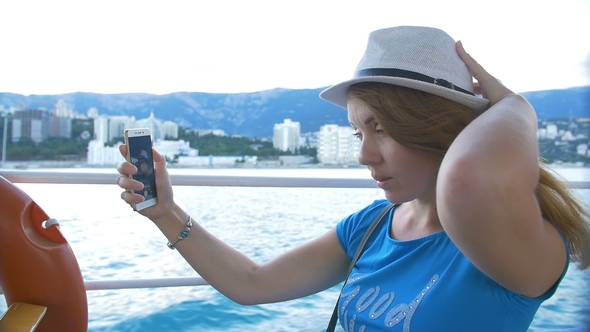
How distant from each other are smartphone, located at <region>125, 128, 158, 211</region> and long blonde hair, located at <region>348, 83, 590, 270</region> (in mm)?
516

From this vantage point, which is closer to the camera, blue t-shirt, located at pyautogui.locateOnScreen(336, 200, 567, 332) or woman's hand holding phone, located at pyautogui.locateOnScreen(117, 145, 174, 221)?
blue t-shirt, located at pyautogui.locateOnScreen(336, 200, 567, 332)

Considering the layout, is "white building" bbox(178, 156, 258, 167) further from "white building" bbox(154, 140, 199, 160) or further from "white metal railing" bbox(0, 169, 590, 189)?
"white metal railing" bbox(0, 169, 590, 189)

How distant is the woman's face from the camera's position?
0.78 meters

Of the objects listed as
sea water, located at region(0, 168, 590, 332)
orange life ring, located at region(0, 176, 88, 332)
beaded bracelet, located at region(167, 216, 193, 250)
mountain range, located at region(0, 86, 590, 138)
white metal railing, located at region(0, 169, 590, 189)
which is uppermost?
mountain range, located at region(0, 86, 590, 138)

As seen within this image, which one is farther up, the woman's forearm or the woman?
the woman

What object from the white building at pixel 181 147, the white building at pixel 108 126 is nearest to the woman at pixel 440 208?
the white building at pixel 108 126

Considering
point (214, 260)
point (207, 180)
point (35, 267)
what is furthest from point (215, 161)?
point (214, 260)

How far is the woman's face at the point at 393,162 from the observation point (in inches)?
30.9

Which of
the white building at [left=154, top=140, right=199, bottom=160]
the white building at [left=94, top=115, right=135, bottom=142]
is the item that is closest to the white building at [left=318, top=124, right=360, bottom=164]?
the white building at [left=154, top=140, right=199, bottom=160]

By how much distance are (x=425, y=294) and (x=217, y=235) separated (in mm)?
4990

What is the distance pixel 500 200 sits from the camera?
51 centimetres

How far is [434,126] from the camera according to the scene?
75 cm

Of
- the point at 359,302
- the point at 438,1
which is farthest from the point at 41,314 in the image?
the point at 438,1

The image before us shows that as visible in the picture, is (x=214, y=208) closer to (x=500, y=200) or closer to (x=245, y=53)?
(x=500, y=200)
